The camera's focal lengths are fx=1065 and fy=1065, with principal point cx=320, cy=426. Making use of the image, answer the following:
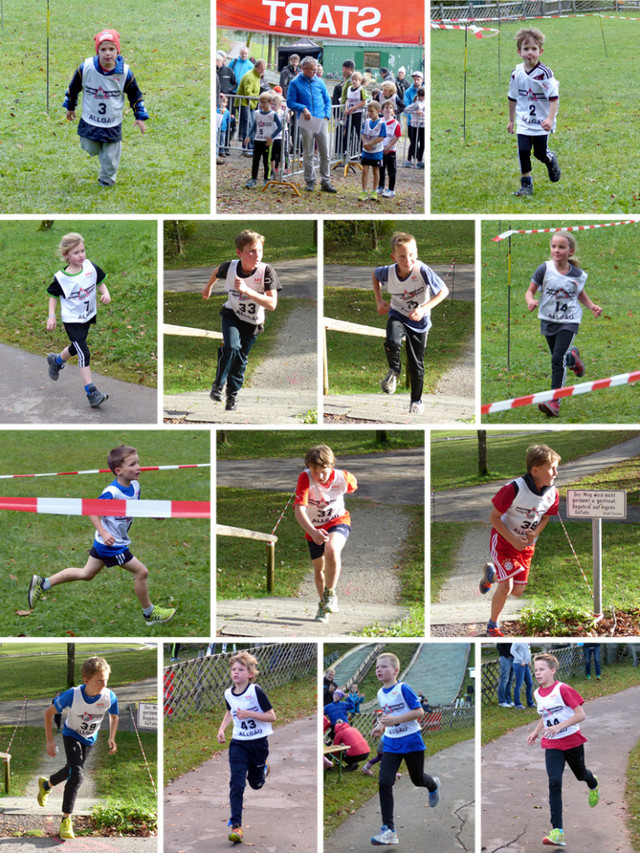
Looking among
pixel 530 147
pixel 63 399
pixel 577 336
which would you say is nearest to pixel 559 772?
pixel 577 336

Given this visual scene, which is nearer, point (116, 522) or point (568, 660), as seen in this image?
point (116, 522)

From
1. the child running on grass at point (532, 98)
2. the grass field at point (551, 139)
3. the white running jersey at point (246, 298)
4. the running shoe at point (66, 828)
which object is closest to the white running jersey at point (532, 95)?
the child running on grass at point (532, 98)

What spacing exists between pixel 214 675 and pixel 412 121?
770 centimetres

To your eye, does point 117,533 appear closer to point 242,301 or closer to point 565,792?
point 242,301

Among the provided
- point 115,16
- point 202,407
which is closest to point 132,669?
point 202,407

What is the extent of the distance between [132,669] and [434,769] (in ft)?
12.6

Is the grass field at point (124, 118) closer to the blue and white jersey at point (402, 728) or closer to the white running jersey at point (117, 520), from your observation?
the white running jersey at point (117, 520)

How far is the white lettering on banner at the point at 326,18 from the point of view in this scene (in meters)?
11.3

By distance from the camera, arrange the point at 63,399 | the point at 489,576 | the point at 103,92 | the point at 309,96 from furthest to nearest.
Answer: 1. the point at 309,96
2. the point at 103,92
3. the point at 63,399
4. the point at 489,576

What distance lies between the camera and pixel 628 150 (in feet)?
43.8

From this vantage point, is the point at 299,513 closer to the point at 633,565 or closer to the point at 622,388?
the point at 633,565

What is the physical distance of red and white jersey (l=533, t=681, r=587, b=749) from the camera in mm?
7660

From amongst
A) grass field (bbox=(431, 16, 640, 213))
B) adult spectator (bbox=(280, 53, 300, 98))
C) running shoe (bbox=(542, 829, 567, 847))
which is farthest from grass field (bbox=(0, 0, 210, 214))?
running shoe (bbox=(542, 829, 567, 847))

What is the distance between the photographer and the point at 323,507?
8.34 m
